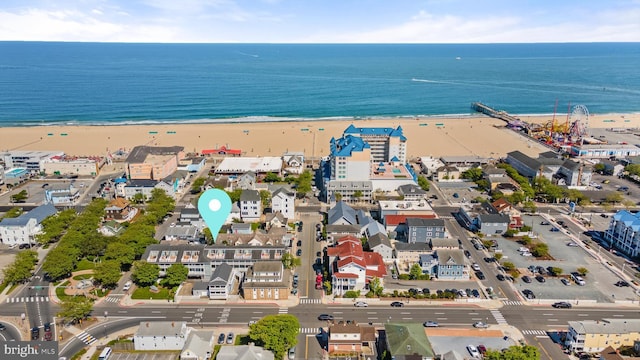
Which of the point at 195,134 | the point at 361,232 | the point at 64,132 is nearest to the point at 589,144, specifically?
the point at 361,232

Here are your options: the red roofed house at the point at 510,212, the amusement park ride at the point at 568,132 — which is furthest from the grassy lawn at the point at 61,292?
the amusement park ride at the point at 568,132

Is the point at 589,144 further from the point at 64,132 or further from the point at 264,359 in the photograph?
the point at 64,132

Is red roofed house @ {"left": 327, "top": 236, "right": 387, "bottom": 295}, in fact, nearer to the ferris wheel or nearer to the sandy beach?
the sandy beach

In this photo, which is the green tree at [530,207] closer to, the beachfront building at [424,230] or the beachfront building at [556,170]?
the beachfront building at [556,170]

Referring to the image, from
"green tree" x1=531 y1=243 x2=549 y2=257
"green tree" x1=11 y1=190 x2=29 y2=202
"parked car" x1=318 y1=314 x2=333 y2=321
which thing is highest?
"green tree" x1=11 y1=190 x2=29 y2=202

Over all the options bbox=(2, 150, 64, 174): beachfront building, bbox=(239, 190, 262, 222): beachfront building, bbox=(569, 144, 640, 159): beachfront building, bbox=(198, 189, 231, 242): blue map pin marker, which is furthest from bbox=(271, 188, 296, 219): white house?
bbox=(569, 144, 640, 159): beachfront building
